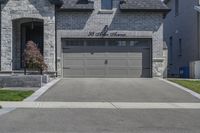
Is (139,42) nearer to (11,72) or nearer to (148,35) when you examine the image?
(148,35)

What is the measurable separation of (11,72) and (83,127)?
1647cm

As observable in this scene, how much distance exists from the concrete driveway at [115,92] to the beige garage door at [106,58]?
220cm

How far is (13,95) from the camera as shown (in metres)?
20.0

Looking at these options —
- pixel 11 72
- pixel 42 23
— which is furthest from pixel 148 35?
pixel 11 72

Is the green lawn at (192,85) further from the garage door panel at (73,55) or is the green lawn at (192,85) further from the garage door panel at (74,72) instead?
the garage door panel at (73,55)

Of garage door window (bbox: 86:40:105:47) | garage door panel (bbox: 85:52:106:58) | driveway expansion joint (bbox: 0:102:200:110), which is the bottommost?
driveway expansion joint (bbox: 0:102:200:110)

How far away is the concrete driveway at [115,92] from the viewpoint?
781 inches

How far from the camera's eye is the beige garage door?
28.3 meters

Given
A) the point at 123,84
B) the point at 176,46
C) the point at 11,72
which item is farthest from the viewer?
the point at 176,46

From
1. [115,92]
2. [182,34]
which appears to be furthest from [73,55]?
[182,34]

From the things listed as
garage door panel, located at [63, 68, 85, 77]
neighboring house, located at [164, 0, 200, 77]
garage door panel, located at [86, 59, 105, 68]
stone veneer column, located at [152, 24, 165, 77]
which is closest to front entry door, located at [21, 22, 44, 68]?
garage door panel, located at [63, 68, 85, 77]

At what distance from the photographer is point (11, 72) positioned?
2741 centimetres

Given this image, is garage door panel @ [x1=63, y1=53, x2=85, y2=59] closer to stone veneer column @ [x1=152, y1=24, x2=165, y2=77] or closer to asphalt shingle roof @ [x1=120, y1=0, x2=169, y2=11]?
asphalt shingle roof @ [x1=120, y1=0, x2=169, y2=11]

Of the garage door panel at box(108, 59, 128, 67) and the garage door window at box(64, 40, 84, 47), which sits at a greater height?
the garage door window at box(64, 40, 84, 47)
